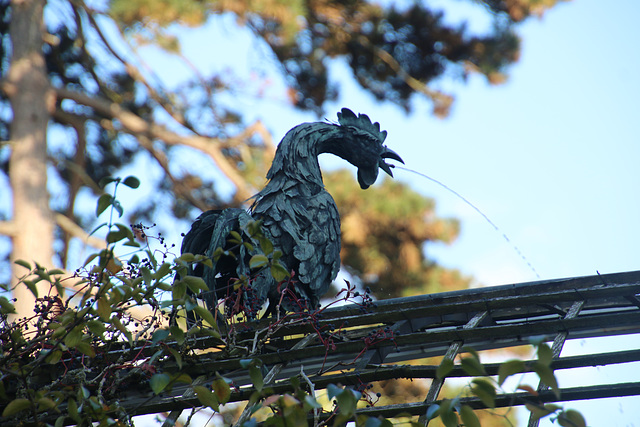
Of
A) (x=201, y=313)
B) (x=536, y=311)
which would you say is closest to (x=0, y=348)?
(x=201, y=313)

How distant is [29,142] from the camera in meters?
8.68

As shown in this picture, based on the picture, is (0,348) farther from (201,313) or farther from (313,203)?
(313,203)

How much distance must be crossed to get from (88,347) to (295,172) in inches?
56.2

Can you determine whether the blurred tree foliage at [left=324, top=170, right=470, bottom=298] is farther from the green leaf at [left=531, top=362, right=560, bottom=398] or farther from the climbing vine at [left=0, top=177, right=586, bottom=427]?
the green leaf at [left=531, top=362, right=560, bottom=398]

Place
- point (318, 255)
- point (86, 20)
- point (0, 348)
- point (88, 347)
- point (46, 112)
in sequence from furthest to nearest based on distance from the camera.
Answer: point (86, 20), point (46, 112), point (318, 255), point (0, 348), point (88, 347)

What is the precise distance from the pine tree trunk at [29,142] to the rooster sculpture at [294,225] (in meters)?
4.30

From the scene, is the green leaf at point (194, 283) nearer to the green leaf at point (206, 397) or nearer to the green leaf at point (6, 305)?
the green leaf at point (206, 397)

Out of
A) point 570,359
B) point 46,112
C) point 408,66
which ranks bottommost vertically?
point 570,359

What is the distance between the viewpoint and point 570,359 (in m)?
2.65

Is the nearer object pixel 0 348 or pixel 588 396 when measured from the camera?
pixel 588 396

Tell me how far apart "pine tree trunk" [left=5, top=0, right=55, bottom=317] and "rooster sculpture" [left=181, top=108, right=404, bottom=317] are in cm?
430

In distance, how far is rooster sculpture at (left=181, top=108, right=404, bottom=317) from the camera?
3502 millimetres

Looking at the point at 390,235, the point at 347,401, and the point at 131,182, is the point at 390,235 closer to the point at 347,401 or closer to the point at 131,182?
the point at 131,182

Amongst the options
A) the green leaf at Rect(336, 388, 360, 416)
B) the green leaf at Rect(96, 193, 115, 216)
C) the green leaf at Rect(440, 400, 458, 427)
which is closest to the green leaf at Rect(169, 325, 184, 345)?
the green leaf at Rect(96, 193, 115, 216)
